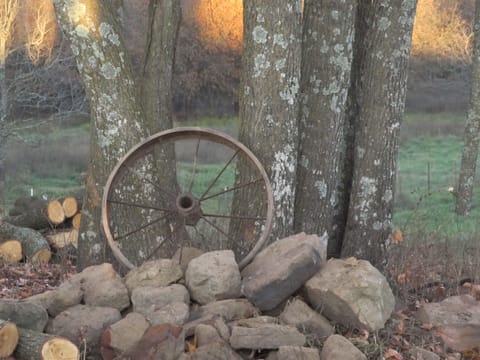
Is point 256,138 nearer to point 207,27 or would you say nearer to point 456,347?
point 456,347

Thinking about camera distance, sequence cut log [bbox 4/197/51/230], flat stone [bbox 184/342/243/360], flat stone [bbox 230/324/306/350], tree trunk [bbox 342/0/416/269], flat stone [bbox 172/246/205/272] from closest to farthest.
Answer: flat stone [bbox 184/342/243/360]
flat stone [bbox 230/324/306/350]
flat stone [bbox 172/246/205/272]
tree trunk [bbox 342/0/416/269]
cut log [bbox 4/197/51/230]

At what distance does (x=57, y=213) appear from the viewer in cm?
855

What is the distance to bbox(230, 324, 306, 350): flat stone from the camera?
429cm

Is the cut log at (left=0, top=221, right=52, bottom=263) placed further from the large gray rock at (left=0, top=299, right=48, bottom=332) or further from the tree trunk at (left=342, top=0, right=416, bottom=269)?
the tree trunk at (left=342, top=0, right=416, bottom=269)

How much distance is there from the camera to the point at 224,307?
467 centimetres

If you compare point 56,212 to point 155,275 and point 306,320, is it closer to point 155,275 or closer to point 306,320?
point 155,275

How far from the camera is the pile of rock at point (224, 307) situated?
4.29 metres

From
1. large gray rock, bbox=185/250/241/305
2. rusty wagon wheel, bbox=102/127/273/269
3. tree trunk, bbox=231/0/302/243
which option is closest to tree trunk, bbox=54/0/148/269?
rusty wagon wheel, bbox=102/127/273/269

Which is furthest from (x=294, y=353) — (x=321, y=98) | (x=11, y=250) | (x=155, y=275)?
(x=11, y=250)

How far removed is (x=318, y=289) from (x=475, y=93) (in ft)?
34.1

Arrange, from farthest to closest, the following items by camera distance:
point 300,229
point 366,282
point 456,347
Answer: point 300,229 → point 456,347 → point 366,282

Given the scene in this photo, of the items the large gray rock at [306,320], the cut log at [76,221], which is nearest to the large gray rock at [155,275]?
the large gray rock at [306,320]

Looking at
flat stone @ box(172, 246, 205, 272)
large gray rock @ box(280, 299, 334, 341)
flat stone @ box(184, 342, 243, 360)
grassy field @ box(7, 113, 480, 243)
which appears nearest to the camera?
flat stone @ box(184, 342, 243, 360)

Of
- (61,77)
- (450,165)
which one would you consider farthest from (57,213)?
(450,165)
